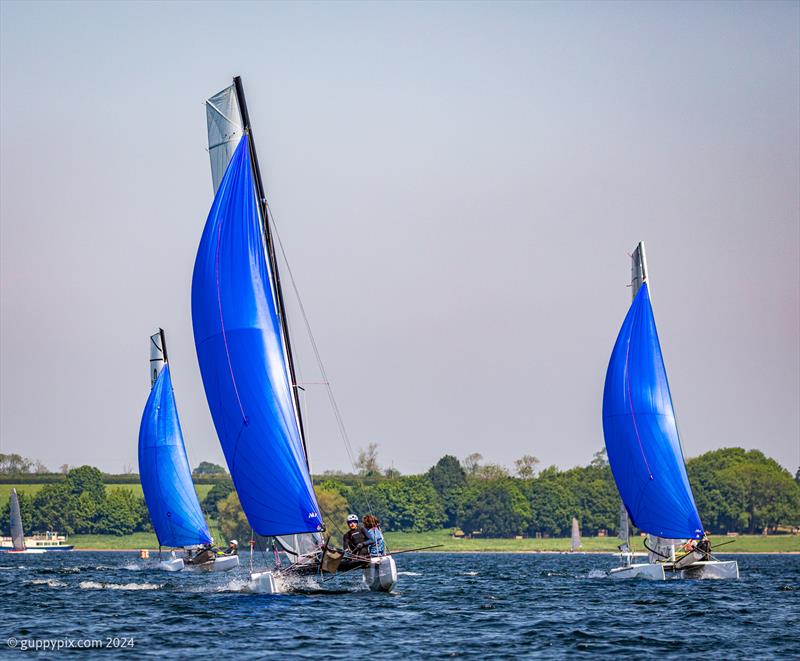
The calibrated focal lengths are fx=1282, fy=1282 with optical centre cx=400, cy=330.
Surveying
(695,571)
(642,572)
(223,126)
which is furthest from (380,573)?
(695,571)

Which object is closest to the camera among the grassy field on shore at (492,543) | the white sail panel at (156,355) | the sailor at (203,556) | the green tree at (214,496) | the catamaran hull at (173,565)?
the sailor at (203,556)

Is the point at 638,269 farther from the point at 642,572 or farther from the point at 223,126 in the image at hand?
the point at 223,126

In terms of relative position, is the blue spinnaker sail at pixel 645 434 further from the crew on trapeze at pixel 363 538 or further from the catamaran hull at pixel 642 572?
the crew on trapeze at pixel 363 538

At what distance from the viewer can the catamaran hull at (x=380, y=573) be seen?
4097cm

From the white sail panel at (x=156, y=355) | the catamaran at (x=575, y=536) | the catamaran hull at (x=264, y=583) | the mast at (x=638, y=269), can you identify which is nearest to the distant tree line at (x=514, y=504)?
the catamaran at (x=575, y=536)

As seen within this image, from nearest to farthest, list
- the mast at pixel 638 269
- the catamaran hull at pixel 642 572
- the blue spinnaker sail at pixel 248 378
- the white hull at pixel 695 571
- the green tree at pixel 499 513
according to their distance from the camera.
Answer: the blue spinnaker sail at pixel 248 378 < the white hull at pixel 695 571 < the catamaran hull at pixel 642 572 < the mast at pixel 638 269 < the green tree at pixel 499 513

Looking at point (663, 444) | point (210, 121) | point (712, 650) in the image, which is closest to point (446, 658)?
point (712, 650)

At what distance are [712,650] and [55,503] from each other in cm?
17130

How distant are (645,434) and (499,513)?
135011mm

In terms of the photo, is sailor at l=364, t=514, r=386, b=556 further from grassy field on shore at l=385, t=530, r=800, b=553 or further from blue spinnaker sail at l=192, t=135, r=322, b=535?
grassy field on shore at l=385, t=530, r=800, b=553

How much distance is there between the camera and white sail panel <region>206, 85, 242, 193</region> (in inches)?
1718

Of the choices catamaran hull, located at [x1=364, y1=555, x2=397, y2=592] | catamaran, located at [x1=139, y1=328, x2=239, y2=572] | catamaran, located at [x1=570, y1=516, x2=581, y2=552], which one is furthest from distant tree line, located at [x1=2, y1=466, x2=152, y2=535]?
catamaran hull, located at [x1=364, y1=555, x2=397, y2=592]

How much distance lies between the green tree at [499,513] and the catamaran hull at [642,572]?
13078 cm

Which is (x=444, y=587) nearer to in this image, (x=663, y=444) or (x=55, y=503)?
(x=663, y=444)
